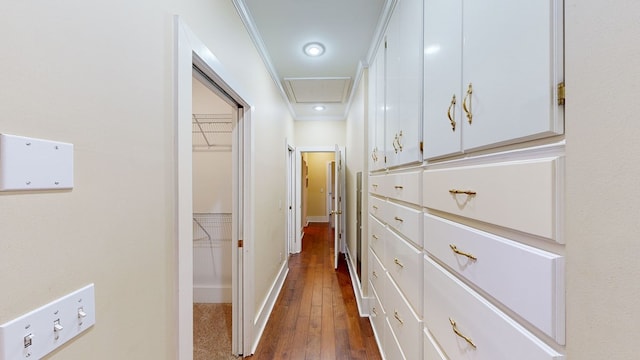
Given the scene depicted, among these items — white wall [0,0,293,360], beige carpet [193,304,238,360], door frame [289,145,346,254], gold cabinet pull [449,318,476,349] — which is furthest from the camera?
door frame [289,145,346,254]

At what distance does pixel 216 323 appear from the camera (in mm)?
2410

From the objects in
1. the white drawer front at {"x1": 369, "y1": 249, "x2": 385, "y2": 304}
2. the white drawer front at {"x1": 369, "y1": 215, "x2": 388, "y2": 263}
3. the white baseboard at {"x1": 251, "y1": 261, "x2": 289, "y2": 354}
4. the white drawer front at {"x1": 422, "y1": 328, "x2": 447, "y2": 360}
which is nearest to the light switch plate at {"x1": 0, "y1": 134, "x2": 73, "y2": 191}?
the white drawer front at {"x1": 422, "y1": 328, "x2": 447, "y2": 360}

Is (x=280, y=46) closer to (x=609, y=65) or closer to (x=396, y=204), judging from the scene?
(x=396, y=204)

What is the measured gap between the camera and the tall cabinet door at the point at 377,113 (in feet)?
6.58

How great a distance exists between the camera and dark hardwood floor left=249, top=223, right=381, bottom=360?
6.73ft

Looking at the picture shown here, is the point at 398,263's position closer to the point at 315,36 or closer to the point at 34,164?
the point at 34,164

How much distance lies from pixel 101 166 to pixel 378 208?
1765mm

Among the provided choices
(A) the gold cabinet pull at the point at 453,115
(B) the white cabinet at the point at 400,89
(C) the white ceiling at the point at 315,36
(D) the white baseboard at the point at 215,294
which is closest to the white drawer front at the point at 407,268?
(B) the white cabinet at the point at 400,89

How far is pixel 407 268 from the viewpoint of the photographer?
133 cm

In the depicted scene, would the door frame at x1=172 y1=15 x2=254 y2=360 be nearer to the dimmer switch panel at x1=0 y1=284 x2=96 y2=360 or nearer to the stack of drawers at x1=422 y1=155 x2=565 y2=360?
the dimmer switch panel at x1=0 y1=284 x2=96 y2=360

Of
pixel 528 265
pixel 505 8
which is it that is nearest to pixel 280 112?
pixel 505 8

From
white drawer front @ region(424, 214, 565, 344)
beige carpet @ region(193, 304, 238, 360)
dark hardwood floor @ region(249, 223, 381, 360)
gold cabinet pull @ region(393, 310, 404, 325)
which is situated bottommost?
dark hardwood floor @ region(249, 223, 381, 360)

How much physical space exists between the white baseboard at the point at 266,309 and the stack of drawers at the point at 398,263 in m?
1.01

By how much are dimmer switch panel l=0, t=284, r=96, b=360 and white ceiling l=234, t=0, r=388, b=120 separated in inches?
71.0
